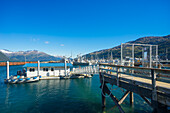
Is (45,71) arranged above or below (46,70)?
below

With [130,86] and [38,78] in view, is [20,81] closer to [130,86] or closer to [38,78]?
[38,78]

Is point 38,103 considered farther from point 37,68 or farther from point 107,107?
point 37,68

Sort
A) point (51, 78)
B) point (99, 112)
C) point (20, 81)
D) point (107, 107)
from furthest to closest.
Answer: point (51, 78) < point (20, 81) < point (107, 107) < point (99, 112)

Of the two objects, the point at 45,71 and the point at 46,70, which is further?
the point at 46,70

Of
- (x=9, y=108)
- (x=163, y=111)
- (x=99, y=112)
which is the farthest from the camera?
(x=9, y=108)

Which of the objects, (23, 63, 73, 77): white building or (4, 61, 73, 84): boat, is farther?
(23, 63, 73, 77): white building

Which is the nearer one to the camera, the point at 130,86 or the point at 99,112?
the point at 130,86

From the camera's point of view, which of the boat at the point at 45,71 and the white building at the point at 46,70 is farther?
the white building at the point at 46,70

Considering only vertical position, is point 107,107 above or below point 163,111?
below

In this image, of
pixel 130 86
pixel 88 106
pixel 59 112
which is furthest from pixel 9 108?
pixel 130 86

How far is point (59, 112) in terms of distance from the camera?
520 inches

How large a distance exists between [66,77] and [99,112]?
79.8 ft

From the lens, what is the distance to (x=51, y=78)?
3500 cm

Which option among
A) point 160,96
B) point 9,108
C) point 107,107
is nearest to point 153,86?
point 160,96
